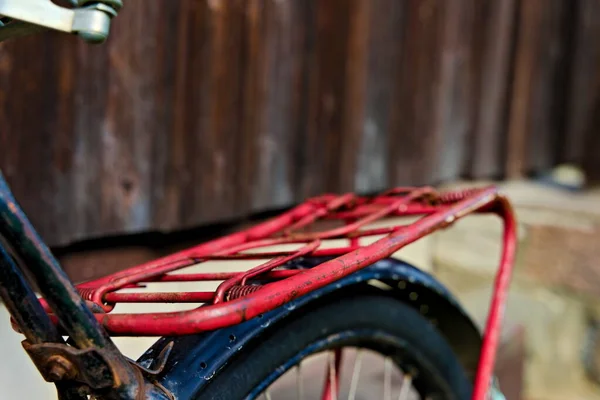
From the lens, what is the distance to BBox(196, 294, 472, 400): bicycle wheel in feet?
2.06

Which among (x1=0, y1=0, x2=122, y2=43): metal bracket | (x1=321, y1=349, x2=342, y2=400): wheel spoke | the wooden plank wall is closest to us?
(x1=0, y1=0, x2=122, y2=43): metal bracket

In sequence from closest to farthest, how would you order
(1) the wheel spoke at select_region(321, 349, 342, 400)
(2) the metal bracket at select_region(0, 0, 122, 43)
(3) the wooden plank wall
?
(2) the metal bracket at select_region(0, 0, 122, 43) → (1) the wheel spoke at select_region(321, 349, 342, 400) → (3) the wooden plank wall

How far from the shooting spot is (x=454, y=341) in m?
1.05

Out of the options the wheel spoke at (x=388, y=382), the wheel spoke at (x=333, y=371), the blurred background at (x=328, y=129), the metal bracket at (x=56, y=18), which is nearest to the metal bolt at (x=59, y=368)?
the metal bracket at (x=56, y=18)

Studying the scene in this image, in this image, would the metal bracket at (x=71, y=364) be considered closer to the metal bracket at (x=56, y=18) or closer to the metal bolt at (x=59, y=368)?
the metal bolt at (x=59, y=368)

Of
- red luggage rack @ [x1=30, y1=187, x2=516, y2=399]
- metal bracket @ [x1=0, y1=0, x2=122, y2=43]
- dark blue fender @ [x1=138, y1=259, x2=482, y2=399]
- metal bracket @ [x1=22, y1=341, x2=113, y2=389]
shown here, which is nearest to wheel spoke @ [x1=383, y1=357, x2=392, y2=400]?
dark blue fender @ [x1=138, y1=259, x2=482, y2=399]

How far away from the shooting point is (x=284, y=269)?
2.22 feet

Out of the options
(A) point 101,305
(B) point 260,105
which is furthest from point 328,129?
(A) point 101,305

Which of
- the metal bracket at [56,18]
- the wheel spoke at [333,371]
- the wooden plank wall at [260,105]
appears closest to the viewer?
the metal bracket at [56,18]

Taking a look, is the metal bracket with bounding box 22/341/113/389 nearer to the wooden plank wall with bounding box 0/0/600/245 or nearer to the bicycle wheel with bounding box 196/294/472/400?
the bicycle wheel with bounding box 196/294/472/400

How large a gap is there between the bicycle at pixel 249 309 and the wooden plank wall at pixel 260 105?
495mm

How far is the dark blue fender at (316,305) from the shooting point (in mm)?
565

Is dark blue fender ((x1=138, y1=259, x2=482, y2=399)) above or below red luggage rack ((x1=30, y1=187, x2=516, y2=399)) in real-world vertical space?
below

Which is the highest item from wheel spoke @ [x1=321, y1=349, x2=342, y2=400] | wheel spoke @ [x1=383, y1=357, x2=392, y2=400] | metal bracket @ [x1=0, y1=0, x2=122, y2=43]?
metal bracket @ [x1=0, y1=0, x2=122, y2=43]
